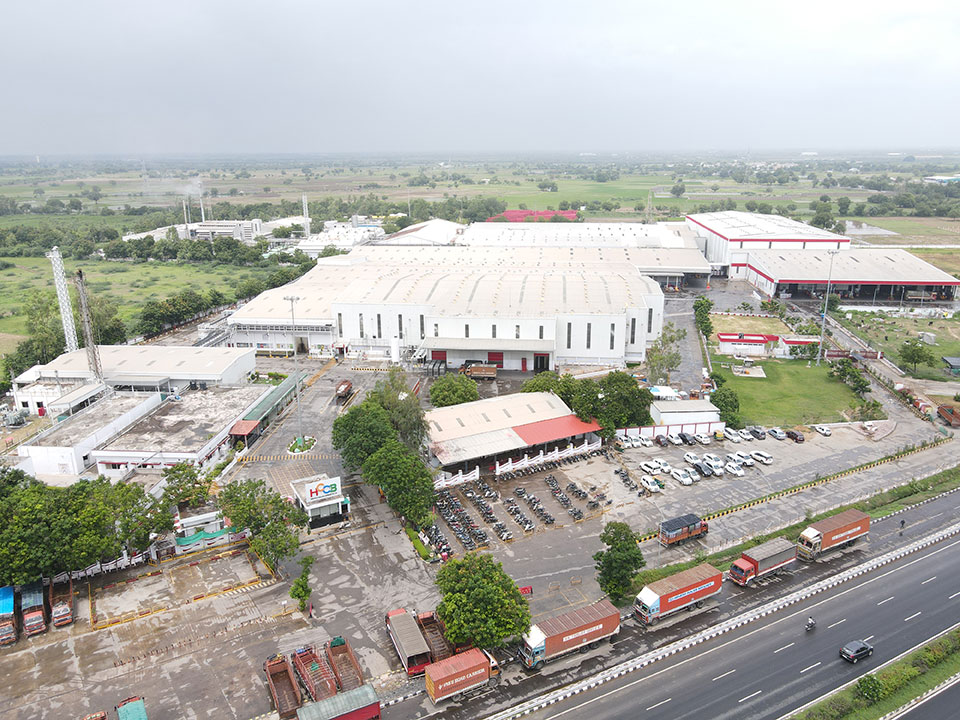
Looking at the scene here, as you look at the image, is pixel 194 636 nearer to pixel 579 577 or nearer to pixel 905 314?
pixel 579 577

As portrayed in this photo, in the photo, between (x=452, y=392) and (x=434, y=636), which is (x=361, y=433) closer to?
(x=452, y=392)

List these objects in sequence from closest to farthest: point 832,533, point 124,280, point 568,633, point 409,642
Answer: point 409,642 < point 568,633 < point 832,533 < point 124,280

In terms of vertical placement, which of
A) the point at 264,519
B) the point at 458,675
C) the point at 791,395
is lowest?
the point at 791,395

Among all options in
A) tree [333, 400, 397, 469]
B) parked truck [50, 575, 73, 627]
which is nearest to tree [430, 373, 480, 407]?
tree [333, 400, 397, 469]

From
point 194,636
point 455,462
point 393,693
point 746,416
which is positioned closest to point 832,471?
point 746,416

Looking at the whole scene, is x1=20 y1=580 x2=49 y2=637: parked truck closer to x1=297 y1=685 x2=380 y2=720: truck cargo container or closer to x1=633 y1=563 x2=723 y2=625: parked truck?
x1=297 y1=685 x2=380 y2=720: truck cargo container

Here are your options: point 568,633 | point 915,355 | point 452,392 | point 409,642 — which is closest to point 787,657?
point 568,633
